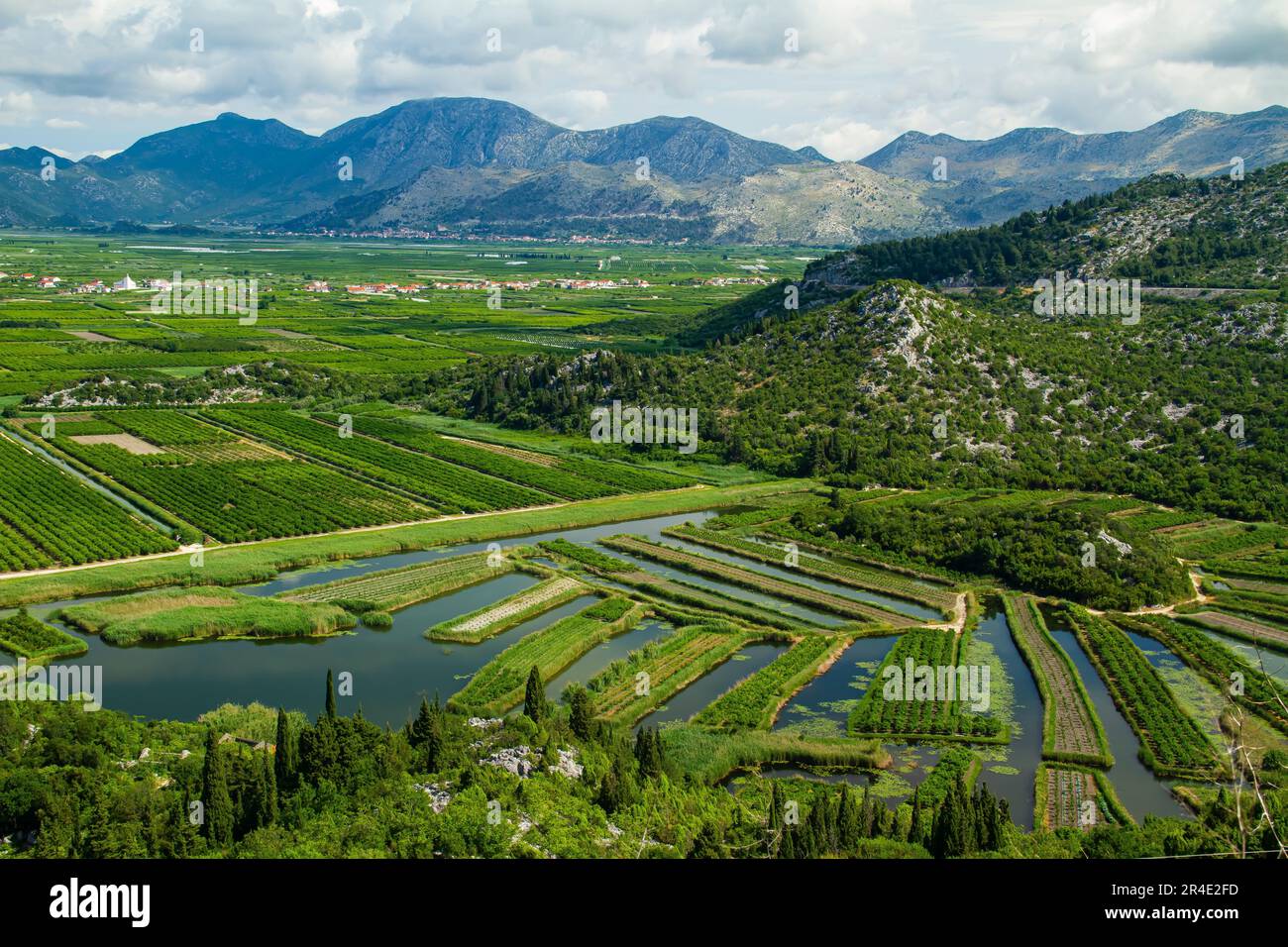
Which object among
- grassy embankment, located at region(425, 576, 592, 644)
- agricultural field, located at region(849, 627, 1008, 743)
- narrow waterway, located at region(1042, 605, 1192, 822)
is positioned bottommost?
narrow waterway, located at region(1042, 605, 1192, 822)

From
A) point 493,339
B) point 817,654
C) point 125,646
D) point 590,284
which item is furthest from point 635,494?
point 590,284

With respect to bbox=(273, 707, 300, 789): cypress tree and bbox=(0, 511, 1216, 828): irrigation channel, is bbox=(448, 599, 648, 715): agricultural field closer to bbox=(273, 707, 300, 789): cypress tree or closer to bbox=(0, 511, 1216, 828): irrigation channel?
bbox=(0, 511, 1216, 828): irrigation channel

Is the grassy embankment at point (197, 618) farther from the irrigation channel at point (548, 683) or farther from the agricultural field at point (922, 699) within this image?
the agricultural field at point (922, 699)

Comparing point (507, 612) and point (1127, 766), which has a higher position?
point (507, 612)

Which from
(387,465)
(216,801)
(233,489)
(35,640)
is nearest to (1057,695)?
(216,801)

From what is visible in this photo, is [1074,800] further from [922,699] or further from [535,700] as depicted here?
[535,700]

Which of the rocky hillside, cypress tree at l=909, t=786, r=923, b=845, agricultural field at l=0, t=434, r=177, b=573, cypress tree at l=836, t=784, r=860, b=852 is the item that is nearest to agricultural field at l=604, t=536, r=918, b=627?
cypress tree at l=909, t=786, r=923, b=845

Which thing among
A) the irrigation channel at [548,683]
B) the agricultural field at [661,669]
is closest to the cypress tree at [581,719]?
the agricultural field at [661,669]
